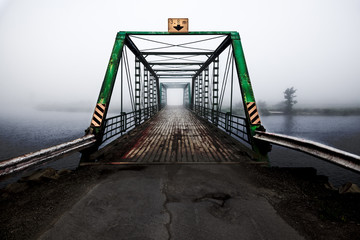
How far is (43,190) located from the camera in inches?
133

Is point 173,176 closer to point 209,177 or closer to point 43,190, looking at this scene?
point 209,177

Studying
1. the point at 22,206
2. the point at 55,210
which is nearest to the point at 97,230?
the point at 55,210

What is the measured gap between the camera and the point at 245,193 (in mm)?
3320

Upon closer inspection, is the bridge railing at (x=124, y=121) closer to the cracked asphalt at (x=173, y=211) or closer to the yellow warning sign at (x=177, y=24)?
the cracked asphalt at (x=173, y=211)

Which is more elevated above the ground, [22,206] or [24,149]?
[22,206]

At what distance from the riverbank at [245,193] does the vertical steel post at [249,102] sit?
1094mm

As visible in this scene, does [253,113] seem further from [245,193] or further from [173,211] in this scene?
[173,211]

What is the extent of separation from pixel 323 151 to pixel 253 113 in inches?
123

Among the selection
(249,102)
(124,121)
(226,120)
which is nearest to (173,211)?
(249,102)

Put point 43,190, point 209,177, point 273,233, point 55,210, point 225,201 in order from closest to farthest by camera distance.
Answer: point 273,233 → point 55,210 → point 225,201 → point 43,190 → point 209,177

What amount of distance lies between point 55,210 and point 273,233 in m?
3.44

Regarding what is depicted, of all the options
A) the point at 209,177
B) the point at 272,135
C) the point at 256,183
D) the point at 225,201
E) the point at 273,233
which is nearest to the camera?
the point at 273,233

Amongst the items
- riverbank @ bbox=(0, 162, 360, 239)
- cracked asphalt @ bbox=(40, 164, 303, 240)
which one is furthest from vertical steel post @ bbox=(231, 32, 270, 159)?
Answer: cracked asphalt @ bbox=(40, 164, 303, 240)

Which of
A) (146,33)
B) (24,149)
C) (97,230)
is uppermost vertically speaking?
(146,33)
